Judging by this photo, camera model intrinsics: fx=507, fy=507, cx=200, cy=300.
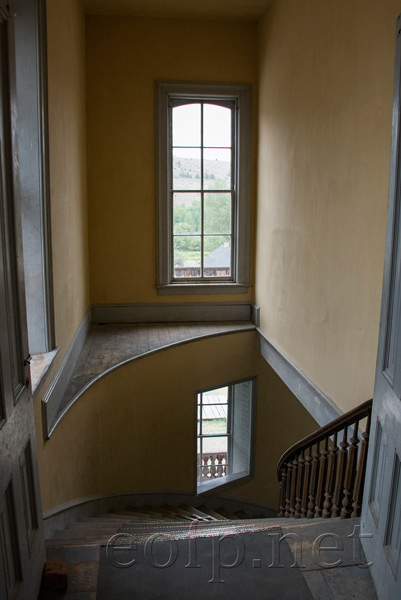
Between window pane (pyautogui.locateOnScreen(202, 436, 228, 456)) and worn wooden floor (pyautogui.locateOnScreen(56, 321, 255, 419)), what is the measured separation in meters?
1.68

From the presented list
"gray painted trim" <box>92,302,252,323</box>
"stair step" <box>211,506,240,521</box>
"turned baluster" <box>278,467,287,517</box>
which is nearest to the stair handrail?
"turned baluster" <box>278,467,287,517</box>

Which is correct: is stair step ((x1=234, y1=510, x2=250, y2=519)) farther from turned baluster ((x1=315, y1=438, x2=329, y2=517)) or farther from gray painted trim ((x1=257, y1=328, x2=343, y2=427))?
turned baluster ((x1=315, y1=438, x2=329, y2=517))

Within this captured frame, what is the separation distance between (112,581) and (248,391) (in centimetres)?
466

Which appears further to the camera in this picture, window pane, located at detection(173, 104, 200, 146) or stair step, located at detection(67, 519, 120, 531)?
window pane, located at detection(173, 104, 200, 146)

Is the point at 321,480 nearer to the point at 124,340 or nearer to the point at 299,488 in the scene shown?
the point at 299,488

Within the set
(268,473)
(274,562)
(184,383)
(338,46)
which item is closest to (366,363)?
(274,562)

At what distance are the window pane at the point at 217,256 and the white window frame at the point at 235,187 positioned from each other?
0.09m

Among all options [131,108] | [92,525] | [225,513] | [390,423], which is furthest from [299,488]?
[131,108]

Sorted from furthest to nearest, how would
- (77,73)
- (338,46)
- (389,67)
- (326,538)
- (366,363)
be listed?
1. (77,73)
2. (338,46)
3. (366,363)
4. (389,67)
5. (326,538)

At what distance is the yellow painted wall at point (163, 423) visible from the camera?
14.5 feet

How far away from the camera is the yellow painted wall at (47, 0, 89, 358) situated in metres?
3.82

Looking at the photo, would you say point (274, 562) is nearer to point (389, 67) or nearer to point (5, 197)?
point (5, 197)

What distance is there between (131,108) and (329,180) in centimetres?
319

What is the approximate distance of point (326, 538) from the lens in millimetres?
2375
